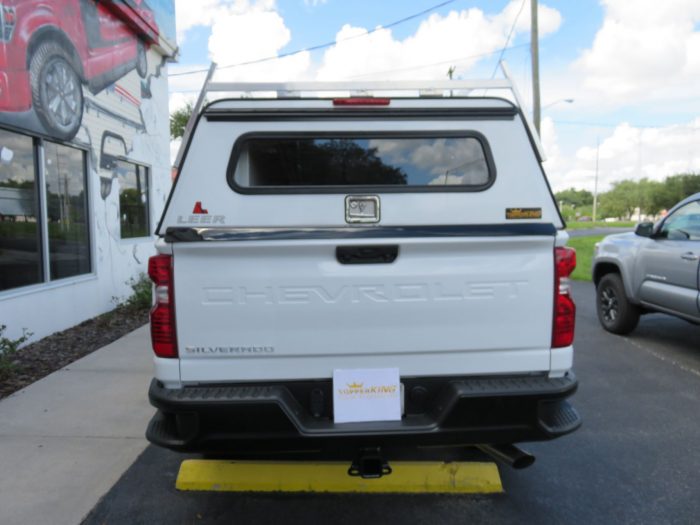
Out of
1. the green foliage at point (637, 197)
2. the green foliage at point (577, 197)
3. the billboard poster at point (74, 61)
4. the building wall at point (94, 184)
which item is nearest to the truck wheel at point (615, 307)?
the building wall at point (94, 184)

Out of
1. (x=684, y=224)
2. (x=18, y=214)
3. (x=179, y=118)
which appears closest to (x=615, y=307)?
(x=684, y=224)

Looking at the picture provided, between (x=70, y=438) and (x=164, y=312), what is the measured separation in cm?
214

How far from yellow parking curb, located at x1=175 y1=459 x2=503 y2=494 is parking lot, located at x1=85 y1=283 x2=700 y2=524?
0.07 metres

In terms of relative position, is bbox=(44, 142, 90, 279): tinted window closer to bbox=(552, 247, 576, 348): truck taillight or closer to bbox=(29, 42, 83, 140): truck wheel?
bbox=(29, 42, 83, 140): truck wheel

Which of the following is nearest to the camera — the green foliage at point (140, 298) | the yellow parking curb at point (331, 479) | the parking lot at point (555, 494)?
the parking lot at point (555, 494)

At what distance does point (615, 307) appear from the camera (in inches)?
273

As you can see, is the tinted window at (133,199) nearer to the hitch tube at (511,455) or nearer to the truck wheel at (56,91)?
the truck wheel at (56,91)

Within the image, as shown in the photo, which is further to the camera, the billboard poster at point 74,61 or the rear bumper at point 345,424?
the billboard poster at point 74,61

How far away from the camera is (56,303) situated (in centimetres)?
698

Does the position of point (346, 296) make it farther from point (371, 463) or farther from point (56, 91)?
point (56, 91)

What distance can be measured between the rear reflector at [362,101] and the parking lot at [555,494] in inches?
86.5

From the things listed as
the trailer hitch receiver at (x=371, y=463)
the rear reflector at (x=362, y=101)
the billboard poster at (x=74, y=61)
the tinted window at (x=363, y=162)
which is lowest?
the trailer hitch receiver at (x=371, y=463)

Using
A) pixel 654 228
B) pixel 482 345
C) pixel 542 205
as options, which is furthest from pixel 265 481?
pixel 654 228

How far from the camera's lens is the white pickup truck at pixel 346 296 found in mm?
2441
